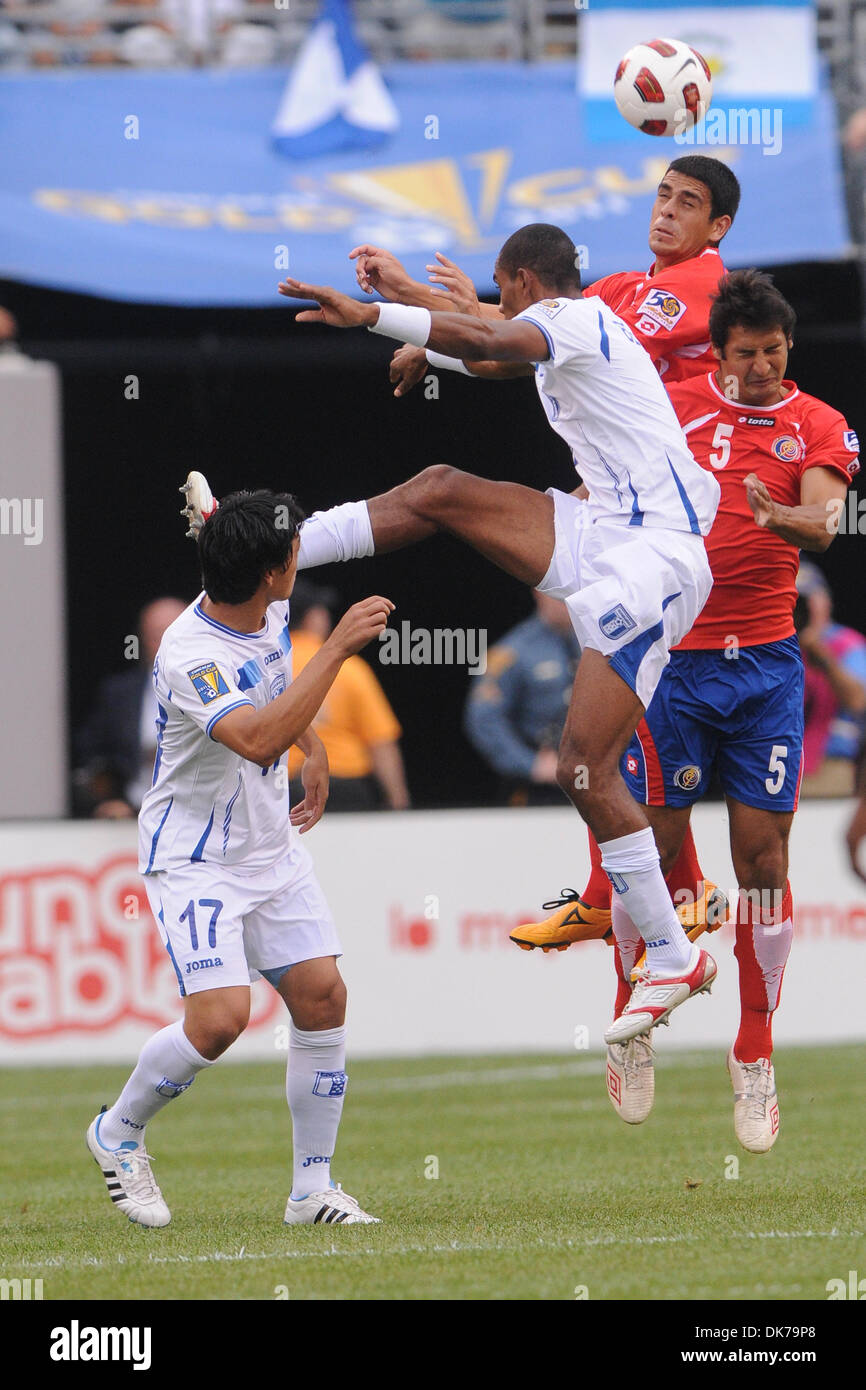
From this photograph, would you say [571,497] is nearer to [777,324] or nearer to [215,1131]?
[777,324]

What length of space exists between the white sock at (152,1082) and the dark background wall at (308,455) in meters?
9.04

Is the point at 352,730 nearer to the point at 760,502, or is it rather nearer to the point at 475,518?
→ the point at 475,518

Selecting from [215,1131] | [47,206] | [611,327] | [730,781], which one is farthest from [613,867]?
[47,206]

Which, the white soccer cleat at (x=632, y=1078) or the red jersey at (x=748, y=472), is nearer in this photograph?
the red jersey at (x=748, y=472)

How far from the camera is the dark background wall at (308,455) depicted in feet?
53.6

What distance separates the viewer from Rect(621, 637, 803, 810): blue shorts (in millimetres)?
8023

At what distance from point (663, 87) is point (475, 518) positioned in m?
1.86

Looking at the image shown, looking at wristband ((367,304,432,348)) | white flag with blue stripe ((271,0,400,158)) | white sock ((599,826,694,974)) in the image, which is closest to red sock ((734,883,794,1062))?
white sock ((599,826,694,974))

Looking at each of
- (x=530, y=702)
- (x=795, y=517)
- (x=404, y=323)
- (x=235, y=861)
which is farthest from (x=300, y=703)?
(x=530, y=702)

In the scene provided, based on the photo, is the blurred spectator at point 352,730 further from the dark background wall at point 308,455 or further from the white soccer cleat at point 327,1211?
the white soccer cleat at point 327,1211

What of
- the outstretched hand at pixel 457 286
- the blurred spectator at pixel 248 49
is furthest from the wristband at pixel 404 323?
the blurred spectator at pixel 248 49

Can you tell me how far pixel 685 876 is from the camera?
844 centimetres

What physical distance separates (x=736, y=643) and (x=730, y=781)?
0.53 metres

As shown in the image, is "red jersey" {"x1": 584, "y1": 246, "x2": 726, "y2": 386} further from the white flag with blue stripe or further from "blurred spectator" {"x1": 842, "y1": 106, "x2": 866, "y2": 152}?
the white flag with blue stripe
